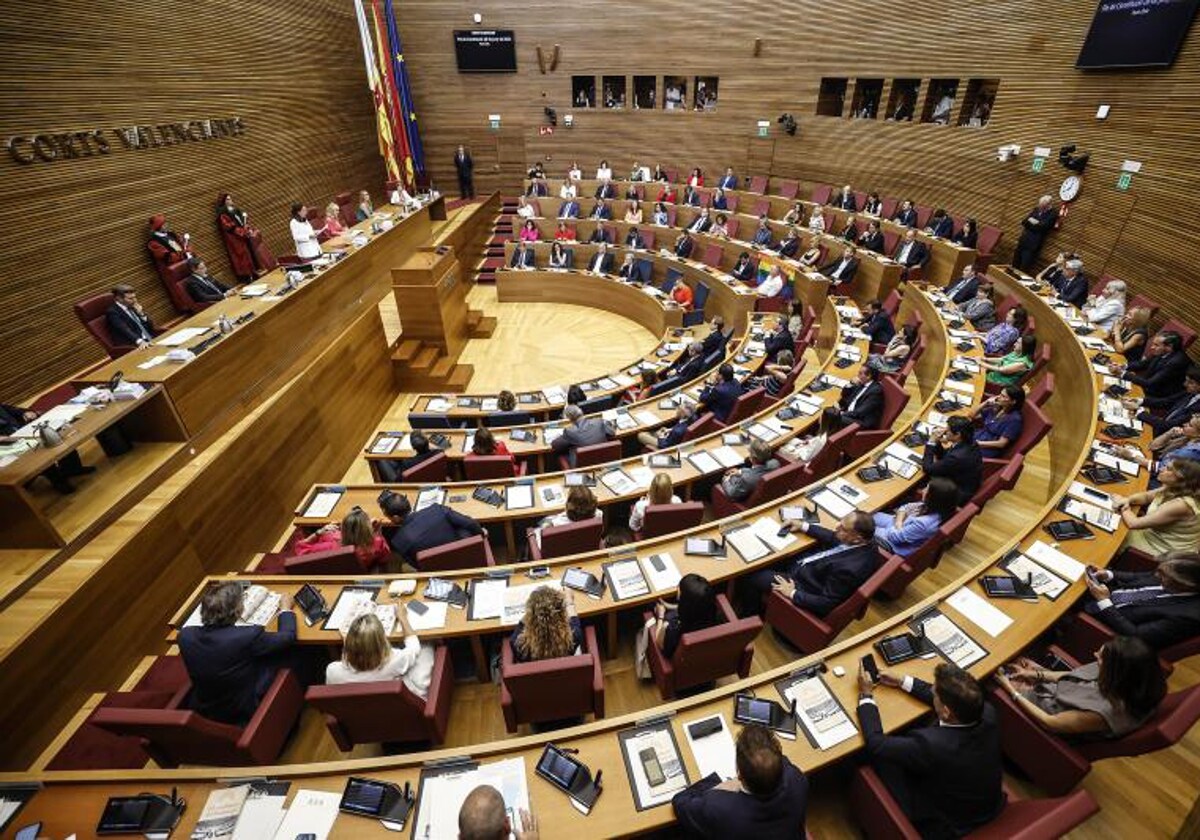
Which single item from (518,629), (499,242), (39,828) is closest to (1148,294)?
(518,629)

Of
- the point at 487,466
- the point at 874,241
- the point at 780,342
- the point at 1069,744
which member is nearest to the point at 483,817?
the point at 1069,744

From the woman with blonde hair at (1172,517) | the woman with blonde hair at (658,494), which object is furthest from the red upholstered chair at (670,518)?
the woman with blonde hair at (1172,517)

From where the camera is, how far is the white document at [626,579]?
11.5 feet

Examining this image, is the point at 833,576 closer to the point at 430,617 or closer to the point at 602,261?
the point at 430,617

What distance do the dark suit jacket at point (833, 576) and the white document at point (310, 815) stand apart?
8.72ft

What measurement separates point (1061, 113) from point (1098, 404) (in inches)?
241

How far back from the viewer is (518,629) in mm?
3168

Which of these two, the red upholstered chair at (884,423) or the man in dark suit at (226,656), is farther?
the red upholstered chair at (884,423)

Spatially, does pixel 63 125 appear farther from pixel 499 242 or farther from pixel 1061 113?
pixel 1061 113

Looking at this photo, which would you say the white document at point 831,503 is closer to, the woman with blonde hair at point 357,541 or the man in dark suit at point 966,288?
the woman with blonde hair at point 357,541

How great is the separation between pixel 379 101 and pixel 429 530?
13843 mm

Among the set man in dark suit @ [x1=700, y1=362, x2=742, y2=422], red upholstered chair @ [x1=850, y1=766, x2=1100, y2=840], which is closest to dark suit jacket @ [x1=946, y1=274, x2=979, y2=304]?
man in dark suit @ [x1=700, y1=362, x2=742, y2=422]

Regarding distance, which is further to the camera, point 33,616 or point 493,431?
point 493,431

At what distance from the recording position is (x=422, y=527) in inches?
156
